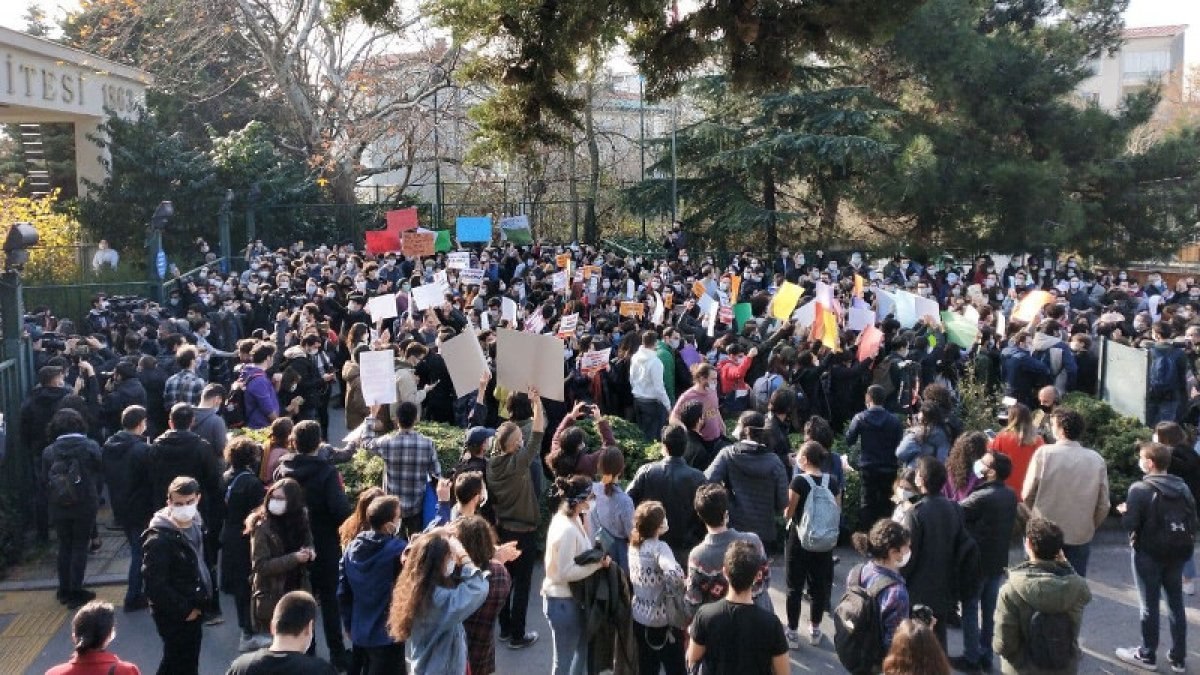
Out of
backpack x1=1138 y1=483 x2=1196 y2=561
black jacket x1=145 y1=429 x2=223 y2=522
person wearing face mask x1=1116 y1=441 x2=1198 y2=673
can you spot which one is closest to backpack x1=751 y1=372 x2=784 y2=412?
person wearing face mask x1=1116 y1=441 x2=1198 y2=673

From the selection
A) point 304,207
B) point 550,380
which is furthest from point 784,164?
point 550,380

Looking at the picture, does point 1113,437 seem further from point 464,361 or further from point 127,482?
point 127,482

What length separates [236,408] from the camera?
411 inches

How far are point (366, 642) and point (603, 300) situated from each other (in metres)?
12.0

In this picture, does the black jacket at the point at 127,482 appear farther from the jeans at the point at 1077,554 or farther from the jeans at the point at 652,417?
the jeans at the point at 1077,554

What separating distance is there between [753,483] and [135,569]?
4.88 metres

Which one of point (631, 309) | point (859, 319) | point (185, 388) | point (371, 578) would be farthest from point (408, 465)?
point (631, 309)

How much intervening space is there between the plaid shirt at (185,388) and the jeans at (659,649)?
536 cm

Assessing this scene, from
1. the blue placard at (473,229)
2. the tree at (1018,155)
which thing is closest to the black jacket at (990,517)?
the blue placard at (473,229)

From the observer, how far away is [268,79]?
36812mm

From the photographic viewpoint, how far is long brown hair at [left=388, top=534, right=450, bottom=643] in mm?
5340

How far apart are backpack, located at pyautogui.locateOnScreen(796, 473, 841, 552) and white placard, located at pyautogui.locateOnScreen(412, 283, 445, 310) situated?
23.2 ft

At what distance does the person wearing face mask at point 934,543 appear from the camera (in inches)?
263

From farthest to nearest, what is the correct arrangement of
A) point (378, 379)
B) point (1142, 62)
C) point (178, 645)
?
1. point (1142, 62)
2. point (378, 379)
3. point (178, 645)
